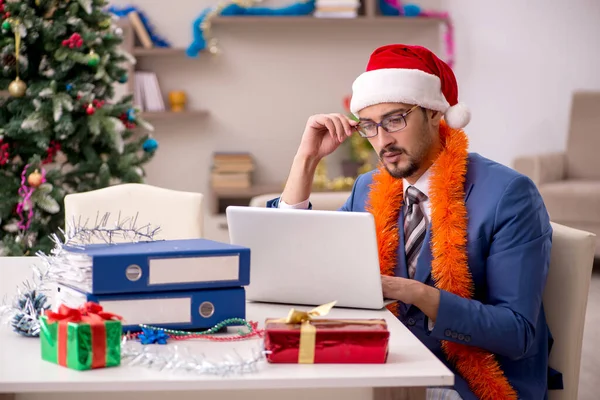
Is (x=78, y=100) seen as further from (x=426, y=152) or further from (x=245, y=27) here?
(x=245, y=27)

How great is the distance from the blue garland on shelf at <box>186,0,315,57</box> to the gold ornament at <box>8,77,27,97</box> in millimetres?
2957

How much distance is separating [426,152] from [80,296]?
0.91 meters

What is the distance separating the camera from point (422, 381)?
1187mm

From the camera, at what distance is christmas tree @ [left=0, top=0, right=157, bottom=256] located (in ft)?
11.5

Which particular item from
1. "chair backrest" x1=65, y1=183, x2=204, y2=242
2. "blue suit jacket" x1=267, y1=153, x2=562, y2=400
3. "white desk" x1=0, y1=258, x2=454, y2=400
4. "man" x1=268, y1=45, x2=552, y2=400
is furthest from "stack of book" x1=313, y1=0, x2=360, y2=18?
"white desk" x1=0, y1=258, x2=454, y2=400

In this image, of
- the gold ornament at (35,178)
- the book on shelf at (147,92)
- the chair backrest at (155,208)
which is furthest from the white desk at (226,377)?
the book on shelf at (147,92)

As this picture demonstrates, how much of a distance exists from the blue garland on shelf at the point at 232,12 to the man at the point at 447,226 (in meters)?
4.53

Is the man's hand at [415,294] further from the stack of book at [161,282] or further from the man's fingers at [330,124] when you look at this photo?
the man's fingers at [330,124]

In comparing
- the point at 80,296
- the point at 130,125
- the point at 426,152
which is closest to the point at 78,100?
the point at 130,125

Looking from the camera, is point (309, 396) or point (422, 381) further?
point (309, 396)

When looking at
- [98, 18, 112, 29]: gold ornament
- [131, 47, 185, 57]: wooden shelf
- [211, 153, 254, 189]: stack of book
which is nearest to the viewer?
[98, 18, 112, 29]: gold ornament

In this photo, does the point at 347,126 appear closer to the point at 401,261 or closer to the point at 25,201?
the point at 401,261

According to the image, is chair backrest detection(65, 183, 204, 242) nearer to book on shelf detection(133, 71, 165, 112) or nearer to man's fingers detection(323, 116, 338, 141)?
man's fingers detection(323, 116, 338, 141)

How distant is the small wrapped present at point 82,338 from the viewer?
46.8 inches
